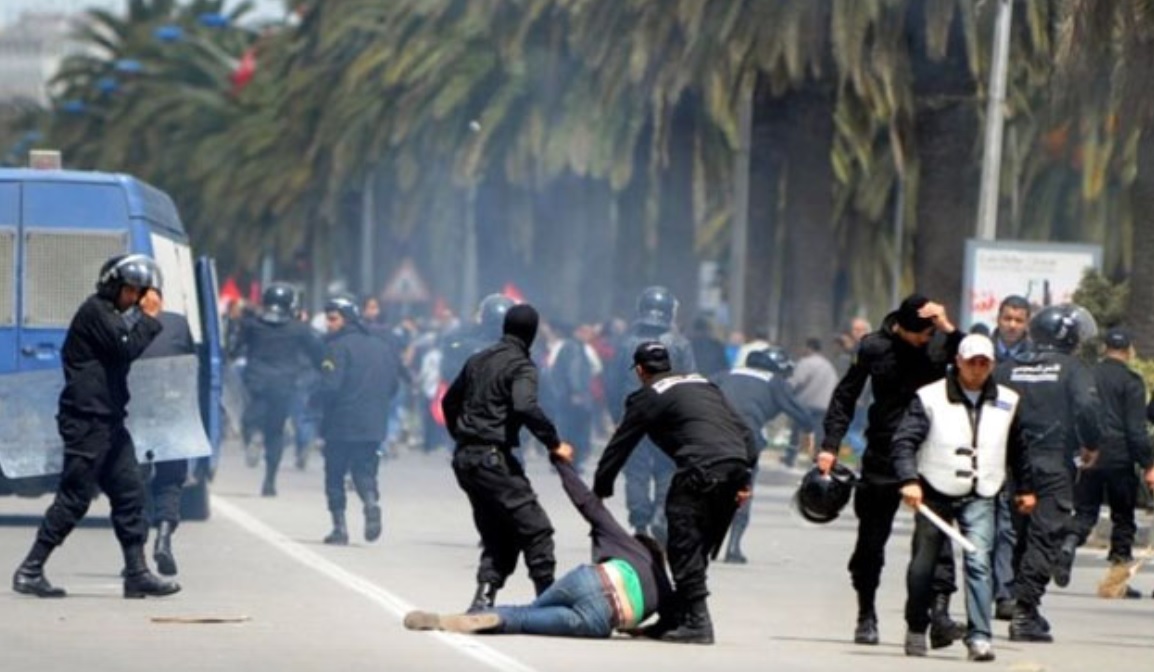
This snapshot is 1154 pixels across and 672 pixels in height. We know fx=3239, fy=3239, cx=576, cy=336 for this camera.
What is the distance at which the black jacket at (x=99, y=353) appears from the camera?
1531cm

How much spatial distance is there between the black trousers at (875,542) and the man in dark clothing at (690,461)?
53 centimetres

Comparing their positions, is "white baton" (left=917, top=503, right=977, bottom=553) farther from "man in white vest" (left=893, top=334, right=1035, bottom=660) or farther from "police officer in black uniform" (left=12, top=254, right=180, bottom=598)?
"police officer in black uniform" (left=12, top=254, right=180, bottom=598)

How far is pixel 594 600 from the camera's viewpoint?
13602 millimetres

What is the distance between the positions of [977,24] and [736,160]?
7.98 metres

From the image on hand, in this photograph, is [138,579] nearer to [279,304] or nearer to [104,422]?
[104,422]

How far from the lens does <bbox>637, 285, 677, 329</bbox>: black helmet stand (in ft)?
66.0

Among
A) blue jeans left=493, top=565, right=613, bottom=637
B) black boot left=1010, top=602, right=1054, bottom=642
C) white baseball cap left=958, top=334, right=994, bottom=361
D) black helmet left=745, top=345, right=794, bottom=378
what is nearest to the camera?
white baseball cap left=958, top=334, right=994, bottom=361

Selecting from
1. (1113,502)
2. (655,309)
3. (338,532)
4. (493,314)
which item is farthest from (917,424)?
(338,532)

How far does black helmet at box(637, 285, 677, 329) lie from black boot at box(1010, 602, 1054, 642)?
5463 millimetres

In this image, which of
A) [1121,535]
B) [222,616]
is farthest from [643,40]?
[222,616]

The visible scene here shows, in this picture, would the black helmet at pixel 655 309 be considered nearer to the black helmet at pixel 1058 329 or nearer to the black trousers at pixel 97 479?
the black helmet at pixel 1058 329

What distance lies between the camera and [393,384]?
21.8m

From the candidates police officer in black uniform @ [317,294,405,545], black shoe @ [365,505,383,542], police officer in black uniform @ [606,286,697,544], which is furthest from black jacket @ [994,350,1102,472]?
police officer in black uniform @ [317,294,405,545]

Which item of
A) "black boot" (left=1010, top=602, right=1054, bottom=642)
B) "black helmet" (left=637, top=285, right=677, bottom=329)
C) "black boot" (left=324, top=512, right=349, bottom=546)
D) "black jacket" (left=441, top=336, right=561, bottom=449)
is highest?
"black helmet" (left=637, top=285, right=677, bottom=329)
